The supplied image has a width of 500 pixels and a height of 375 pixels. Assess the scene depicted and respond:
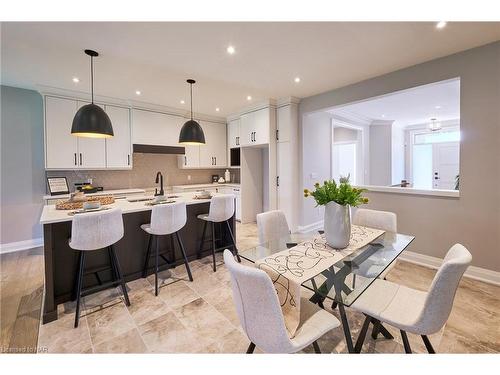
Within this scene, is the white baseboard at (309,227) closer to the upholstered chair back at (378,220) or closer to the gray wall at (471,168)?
the gray wall at (471,168)

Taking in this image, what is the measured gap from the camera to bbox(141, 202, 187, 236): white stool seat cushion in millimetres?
2469

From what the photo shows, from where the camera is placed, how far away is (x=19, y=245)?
3791 millimetres

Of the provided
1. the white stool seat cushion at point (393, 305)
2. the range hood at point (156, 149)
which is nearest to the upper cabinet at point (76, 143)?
the range hood at point (156, 149)

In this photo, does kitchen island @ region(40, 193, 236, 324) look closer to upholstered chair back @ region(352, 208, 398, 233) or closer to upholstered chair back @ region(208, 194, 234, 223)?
upholstered chair back @ region(208, 194, 234, 223)

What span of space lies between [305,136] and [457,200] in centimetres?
251

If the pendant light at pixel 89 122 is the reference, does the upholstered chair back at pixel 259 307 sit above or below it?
below

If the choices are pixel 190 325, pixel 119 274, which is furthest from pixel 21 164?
pixel 190 325

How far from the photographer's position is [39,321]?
6.68ft

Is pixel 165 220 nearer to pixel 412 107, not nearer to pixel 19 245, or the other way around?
pixel 19 245

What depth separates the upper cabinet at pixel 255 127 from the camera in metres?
4.57

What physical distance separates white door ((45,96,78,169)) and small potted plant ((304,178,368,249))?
13.7 ft

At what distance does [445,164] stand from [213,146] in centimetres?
658

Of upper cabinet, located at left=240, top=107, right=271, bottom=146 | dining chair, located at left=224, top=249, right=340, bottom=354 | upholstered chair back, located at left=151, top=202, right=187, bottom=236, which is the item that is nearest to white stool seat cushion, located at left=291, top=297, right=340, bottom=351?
dining chair, located at left=224, top=249, right=340, bottom=354

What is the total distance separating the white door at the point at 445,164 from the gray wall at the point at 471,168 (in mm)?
4762
